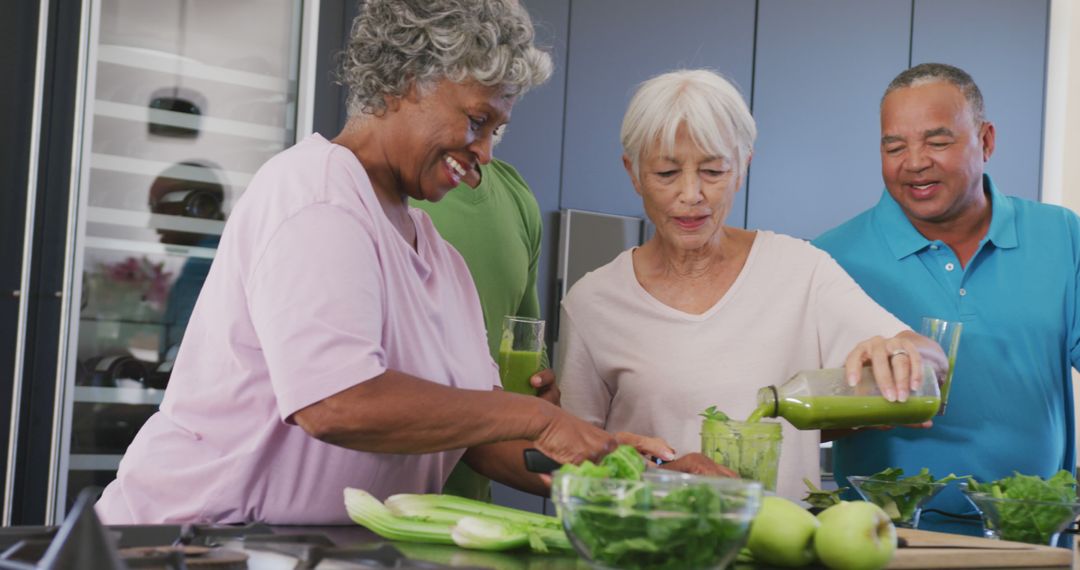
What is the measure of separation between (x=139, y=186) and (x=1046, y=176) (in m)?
3.30


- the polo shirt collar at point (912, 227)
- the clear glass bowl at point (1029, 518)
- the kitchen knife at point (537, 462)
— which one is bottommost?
the clear glass bowl at point (1029, 518)

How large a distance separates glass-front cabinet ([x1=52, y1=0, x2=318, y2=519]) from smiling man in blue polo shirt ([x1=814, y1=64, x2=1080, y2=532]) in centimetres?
156

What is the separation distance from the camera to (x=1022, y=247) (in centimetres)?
223

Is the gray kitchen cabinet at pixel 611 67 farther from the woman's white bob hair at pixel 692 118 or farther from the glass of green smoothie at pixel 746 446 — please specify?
the glass of green smoothie at pixel 746 446

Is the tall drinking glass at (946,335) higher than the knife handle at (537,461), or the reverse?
the tall drinking glass at (946,335)

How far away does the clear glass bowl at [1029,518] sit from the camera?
1497 mm

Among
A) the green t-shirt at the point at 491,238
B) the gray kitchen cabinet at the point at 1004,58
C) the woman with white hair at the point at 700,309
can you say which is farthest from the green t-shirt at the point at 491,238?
the gray kitchen cabinet at the point at 1004,58

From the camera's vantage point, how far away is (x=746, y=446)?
142 centimetres

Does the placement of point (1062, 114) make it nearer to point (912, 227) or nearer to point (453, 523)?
point (912, 227)

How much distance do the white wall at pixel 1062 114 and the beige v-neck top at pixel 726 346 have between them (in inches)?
112

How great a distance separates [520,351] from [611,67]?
6.63 feet

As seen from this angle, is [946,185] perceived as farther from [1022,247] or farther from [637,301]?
[637,301]

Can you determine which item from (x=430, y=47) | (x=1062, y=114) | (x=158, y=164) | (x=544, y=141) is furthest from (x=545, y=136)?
(x=1062, y=114)

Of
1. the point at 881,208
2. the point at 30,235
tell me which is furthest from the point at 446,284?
the point at 30,235
